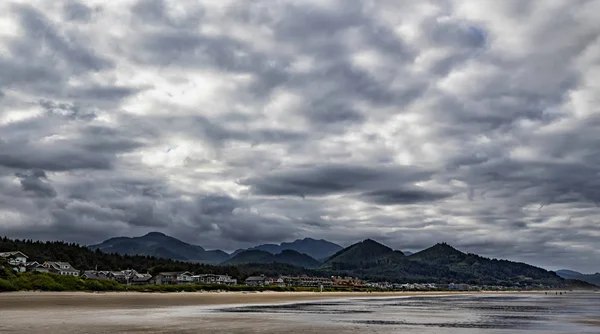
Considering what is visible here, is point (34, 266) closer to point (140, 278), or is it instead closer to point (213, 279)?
point (140, 278)

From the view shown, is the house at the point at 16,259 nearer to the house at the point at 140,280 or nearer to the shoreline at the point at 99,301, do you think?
the house at the point at 140,280

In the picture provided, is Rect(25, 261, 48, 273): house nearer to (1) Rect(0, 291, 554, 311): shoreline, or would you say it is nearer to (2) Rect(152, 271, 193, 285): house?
(2) Rect(152, 271, 193, 285): house

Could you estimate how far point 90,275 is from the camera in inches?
5576

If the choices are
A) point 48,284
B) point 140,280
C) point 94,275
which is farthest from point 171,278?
point 48,284

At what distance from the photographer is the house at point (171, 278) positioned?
15082 cm

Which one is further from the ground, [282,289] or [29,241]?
[29,241]

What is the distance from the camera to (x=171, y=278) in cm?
15325

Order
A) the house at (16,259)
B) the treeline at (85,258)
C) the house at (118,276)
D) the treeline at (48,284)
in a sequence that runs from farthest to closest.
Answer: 1. the treeline at (85,258)
2. the house at (118,276)
3. the house at (16,259)
4. the treeline at (48,284)

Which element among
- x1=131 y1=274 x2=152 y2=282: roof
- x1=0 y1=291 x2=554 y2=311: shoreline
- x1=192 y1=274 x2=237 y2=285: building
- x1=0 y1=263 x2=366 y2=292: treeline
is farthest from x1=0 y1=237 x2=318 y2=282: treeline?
x1=0 y1=291 x2=554 y2=311: shoreline

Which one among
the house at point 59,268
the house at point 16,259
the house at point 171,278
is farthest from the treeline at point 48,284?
the house at point 171,278

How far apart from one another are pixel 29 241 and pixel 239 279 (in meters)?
71.9

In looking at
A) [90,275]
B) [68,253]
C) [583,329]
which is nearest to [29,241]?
[68,253]

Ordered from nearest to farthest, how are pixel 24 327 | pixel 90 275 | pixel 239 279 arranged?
pixel 24 327 → pixel 90 275 → pixel 239 279

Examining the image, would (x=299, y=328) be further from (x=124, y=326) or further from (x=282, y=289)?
(x=282, y=289)
